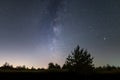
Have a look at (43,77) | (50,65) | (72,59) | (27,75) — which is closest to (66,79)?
(43,77)

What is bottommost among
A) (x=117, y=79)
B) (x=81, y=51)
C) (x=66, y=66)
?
(x=117, y=79)

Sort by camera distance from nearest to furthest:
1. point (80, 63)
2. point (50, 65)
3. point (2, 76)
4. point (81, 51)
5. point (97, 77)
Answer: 1. point (2, 76)
2. point (97, 77)
3. point (80, 63)
4. point (81, 51)
5. point (50, 65)

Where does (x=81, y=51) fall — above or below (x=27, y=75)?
above

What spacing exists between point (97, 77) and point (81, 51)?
9.44 meters

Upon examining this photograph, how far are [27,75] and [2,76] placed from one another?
3234 mm

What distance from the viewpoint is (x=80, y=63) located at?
125 ft

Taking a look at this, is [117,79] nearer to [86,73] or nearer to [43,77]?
[86,73]

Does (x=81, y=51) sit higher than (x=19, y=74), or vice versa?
(x=81, y=51)

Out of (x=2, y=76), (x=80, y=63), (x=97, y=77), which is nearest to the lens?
(x=2, y=76)

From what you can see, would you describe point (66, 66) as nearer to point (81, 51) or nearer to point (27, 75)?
point (81, 51)

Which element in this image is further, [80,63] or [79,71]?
[80,63]

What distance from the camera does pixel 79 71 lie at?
114ft

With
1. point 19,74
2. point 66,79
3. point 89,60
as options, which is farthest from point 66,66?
point 19,74

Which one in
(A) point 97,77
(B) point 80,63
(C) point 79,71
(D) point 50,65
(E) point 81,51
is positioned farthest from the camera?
(D) point 50,65
